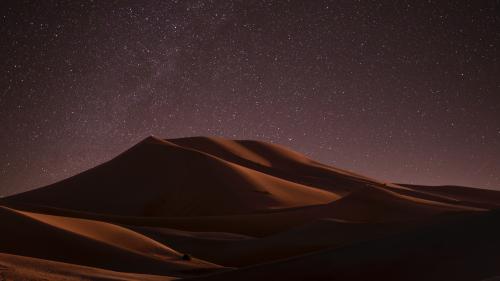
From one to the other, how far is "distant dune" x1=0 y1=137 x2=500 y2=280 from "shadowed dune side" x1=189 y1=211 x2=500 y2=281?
21 millimetres

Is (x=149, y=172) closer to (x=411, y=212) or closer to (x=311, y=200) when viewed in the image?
(x=311, y=200)

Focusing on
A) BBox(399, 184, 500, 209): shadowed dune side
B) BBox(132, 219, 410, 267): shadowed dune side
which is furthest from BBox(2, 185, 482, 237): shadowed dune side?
BBox(399, 184, 500, 209): shadowed dune side

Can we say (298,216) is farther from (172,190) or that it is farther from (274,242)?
(172,190)

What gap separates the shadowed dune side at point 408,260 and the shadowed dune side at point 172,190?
2544 cm

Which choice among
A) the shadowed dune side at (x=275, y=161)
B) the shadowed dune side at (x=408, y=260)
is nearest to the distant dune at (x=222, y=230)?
the shadowed dune side at (x=408, y=260)

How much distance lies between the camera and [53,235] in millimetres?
15086

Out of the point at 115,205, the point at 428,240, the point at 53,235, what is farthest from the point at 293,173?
the point at 428,240

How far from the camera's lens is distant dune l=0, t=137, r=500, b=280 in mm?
9180

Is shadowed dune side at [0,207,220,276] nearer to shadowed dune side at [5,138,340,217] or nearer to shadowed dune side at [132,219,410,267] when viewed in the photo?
shadowed dune side at [132,219,410,267]

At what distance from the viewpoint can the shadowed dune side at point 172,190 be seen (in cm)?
3841

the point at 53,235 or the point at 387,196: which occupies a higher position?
the point at 387,196

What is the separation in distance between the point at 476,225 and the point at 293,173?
48638mm

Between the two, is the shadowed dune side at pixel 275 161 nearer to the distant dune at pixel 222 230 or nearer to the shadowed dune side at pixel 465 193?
the distant dune at pixel 222 230

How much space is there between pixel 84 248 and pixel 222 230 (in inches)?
545
